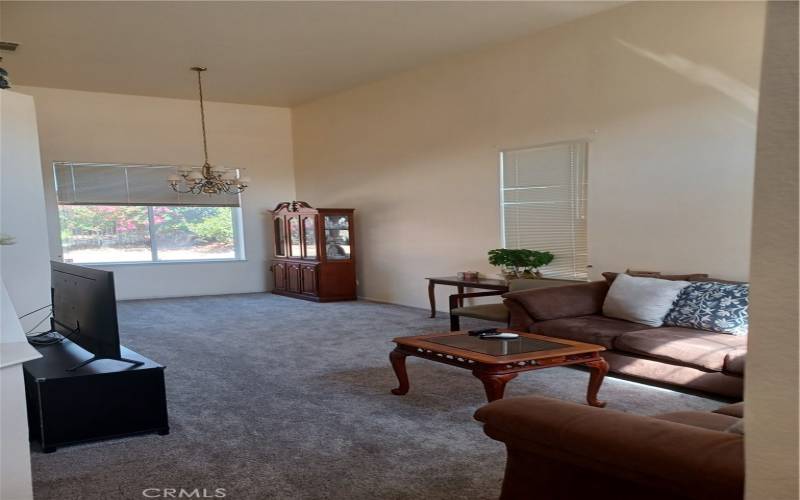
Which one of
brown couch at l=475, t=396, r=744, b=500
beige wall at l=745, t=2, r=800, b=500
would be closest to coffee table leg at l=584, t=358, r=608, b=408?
brown couch at l=475, t=396, r=744, b=500

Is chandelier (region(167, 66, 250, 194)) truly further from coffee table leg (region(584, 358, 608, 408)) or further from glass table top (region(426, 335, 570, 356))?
coffee table leg (region(584, 358, 608, 408))

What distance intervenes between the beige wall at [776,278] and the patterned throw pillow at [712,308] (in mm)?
3025

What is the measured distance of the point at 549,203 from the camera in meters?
5.88

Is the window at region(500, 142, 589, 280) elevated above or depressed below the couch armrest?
above

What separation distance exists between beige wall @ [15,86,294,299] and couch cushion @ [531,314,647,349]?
6.34m

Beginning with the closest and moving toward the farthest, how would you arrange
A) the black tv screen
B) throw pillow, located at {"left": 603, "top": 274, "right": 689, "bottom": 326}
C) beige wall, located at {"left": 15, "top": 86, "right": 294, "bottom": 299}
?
the black tv screen, throw pillow, located at {"left": 603, "top": 274, "right": 689, "bottom": 326}, beige wall, located at {"left": 15, "top": 86, "right": 294, "bottom": 299}

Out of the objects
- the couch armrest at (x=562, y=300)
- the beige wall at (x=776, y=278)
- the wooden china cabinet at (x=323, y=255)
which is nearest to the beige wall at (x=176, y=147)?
the wooden china cabinet at (x=323, y=255)

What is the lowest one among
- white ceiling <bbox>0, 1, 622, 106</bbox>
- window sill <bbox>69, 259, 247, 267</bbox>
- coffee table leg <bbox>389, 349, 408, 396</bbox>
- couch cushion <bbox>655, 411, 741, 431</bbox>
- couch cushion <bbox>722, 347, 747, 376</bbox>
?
coffee table leg <bbox>389, 349, 408, 396</bbox>

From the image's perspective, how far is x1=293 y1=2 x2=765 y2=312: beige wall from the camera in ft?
14.6

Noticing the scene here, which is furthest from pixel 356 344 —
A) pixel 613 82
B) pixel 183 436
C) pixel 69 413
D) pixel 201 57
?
pixel 201 57

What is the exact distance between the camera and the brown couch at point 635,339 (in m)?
3.41

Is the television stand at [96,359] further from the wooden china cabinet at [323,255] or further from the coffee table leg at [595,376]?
the wooden china cabinet at [323,255]

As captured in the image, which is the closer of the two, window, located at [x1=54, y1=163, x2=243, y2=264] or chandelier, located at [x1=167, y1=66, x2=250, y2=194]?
chandelier, located at [x1=167, y1=66, x2=250, y2=194]

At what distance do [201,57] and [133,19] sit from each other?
1.34 m
